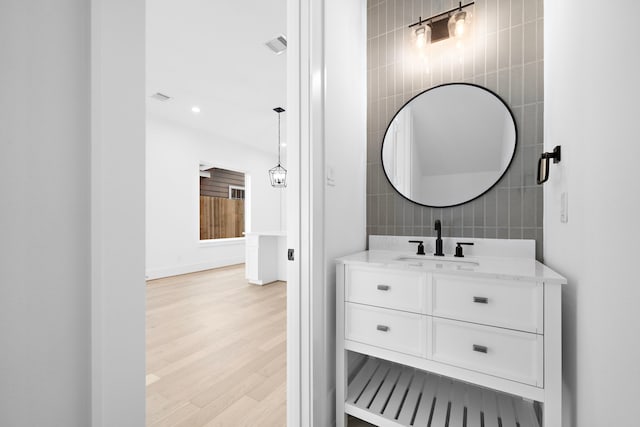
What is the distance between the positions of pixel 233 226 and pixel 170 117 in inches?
105

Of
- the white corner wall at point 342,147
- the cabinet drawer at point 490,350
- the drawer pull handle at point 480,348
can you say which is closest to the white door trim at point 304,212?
the white corner wall at point 342,147

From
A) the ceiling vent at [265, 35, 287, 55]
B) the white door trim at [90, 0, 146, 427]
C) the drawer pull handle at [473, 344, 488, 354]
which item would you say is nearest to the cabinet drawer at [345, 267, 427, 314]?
the drawer pull handle at [473, 344, 488, 354]

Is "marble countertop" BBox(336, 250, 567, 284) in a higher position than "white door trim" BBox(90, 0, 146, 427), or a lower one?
lower

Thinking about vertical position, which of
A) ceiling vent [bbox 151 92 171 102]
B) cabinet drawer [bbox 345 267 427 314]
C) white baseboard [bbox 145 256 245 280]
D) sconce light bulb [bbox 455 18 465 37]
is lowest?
white baseboard [bbox 145 256 245 280]

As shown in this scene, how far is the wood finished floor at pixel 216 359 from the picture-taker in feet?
4.80

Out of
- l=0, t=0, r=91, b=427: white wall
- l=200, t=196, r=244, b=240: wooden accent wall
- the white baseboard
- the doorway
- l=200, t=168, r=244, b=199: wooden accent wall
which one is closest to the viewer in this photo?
l=0, t=0, r=91, b=427: white wall

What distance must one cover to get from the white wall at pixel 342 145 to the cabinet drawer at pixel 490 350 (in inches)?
22.0

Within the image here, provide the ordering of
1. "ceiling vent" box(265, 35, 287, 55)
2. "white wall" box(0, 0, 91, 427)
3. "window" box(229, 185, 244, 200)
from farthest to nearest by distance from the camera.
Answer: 1. "window" box(229, 185, 244, 200)
2. "ceiling vent" box(265, 35, 287, 55)
3. "white wall" box(0, 0, 91, 427)

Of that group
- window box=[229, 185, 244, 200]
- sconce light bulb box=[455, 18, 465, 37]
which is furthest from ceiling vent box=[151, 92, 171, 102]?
sconce light bulb box=[455, 18, 465, 37]

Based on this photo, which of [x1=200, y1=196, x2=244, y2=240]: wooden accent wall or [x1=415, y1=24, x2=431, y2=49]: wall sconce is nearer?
[x1=415, y1=24, x2=431, y2=49]: wall sconce

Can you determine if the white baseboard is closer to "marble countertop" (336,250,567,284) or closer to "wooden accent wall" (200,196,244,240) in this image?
"wooden accent wall" (200,196,244,240)

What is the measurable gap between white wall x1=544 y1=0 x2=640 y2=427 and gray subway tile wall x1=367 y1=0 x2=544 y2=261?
302 mm

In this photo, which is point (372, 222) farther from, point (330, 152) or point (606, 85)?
point (606, 85)

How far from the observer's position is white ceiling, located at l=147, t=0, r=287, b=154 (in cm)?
227
